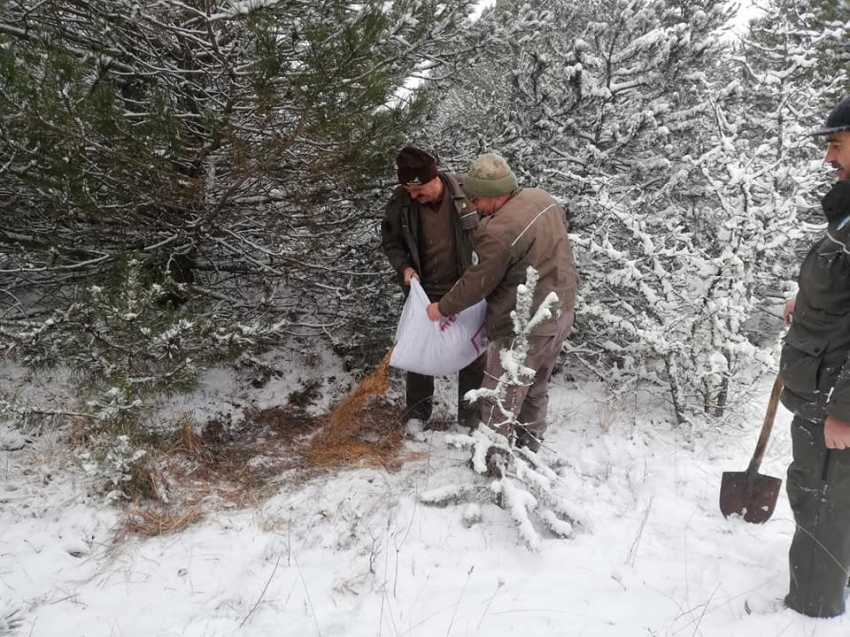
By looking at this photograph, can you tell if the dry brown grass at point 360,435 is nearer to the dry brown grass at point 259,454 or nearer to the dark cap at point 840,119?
the dry brown grass at point 259,454

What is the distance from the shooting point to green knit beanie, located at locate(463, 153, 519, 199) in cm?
299

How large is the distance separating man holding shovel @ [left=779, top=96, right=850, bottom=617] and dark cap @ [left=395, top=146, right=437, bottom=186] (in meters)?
2.06

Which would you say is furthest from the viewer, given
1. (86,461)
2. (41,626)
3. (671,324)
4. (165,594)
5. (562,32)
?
(562,32)

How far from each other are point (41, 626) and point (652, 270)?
14.6 ft

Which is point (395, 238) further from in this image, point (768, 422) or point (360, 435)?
point (768, 422)

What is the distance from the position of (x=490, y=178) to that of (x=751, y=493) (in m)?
2.31

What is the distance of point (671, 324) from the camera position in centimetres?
416

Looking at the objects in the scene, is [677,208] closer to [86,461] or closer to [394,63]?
[394,63]

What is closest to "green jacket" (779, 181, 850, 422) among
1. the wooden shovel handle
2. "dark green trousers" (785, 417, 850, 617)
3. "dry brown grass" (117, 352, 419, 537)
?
"dark green trousers" (785, 417, 850, 617)

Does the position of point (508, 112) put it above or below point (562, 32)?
below

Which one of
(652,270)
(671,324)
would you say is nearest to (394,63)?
(652,270)

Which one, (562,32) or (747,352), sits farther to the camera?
(562,32)

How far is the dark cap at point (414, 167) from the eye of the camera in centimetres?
336

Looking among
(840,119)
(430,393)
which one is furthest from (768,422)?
(430,393)
